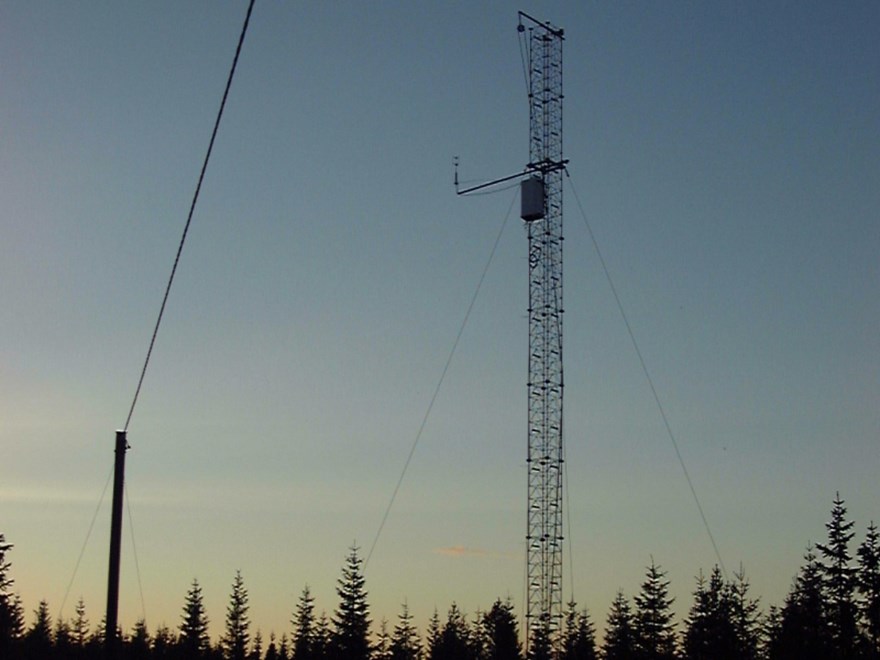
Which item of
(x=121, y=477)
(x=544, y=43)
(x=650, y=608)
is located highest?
(x=544, y=43)

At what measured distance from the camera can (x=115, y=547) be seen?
35.6 m

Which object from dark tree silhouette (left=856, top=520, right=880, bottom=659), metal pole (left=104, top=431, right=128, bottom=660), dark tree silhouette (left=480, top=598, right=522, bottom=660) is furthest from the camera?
dark tree silhouette (left=480, top=598, right=522, bottom=660)

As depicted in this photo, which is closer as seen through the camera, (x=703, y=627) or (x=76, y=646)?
(x=703, y=627)

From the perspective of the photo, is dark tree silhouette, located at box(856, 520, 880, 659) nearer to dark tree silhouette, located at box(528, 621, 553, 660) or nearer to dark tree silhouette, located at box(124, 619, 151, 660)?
dark tree silhouette, located at box(528, 621, 553, 660)

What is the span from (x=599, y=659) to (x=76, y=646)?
277 ft

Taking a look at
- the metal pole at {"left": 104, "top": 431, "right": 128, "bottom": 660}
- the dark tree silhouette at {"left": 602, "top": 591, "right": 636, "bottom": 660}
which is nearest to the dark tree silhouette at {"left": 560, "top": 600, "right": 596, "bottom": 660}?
the dark tree silhouette at {"left": 602, "top": 591, "right": 636, "bottom": 660}

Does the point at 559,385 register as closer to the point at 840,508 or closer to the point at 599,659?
the point at 840,508

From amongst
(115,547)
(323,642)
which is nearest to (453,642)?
(323,642)

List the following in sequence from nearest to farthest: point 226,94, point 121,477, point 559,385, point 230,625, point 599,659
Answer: point 226,94 < point 121,477 < point 559,385 < point 599,659 < point 230,625

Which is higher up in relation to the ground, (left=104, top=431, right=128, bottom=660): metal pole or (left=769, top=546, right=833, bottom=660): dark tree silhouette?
(left=769, top=546, right=833, bottom=660): dark tree silhouette

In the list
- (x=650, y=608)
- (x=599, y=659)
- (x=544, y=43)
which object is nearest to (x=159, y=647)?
(x=599, y=659)

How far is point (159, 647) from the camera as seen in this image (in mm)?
182125

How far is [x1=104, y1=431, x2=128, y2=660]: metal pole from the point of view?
35344mm

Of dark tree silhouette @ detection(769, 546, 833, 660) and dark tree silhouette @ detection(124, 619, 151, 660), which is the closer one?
dark tree silhouette @ detection(769, 546, 833, 660)
